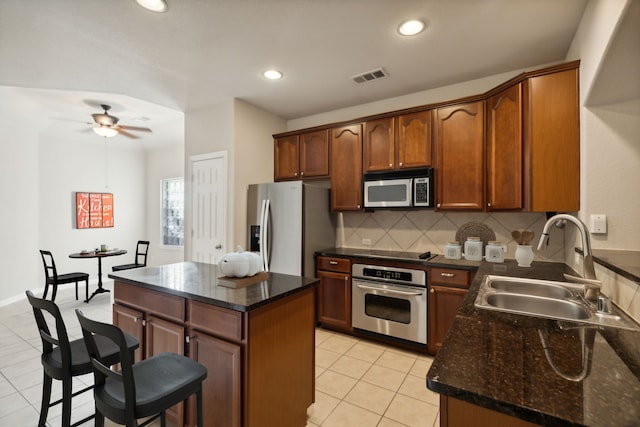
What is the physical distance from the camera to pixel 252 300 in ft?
4.97

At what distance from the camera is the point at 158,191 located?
6.59m

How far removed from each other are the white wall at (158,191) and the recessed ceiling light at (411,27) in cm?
534

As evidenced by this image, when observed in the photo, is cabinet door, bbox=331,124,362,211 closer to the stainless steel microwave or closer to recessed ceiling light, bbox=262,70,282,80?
the stainless steel microwave

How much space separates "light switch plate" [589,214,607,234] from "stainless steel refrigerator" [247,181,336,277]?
7.63 ft

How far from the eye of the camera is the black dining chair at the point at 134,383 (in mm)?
1160

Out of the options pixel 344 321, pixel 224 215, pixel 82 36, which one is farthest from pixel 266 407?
pixel 82 36

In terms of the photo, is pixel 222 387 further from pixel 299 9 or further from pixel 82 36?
pixel 82 36

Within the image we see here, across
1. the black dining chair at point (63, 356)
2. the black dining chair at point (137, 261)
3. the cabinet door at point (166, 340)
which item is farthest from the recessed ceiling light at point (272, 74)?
the black dining chair at point (137, 261)

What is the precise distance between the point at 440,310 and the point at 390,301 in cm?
47

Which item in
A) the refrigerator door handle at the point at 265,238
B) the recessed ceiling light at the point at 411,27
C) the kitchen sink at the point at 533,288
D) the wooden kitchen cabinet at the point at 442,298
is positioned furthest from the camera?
the refrigerator door handle at the point at 265,238

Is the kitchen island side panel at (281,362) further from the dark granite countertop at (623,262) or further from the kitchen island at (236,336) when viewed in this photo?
the dark granite countertop at (623,262)

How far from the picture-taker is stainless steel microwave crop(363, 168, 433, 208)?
2.95m

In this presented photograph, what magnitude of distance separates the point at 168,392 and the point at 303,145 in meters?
3.04

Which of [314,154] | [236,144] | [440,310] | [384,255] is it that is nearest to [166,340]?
[384,255]
